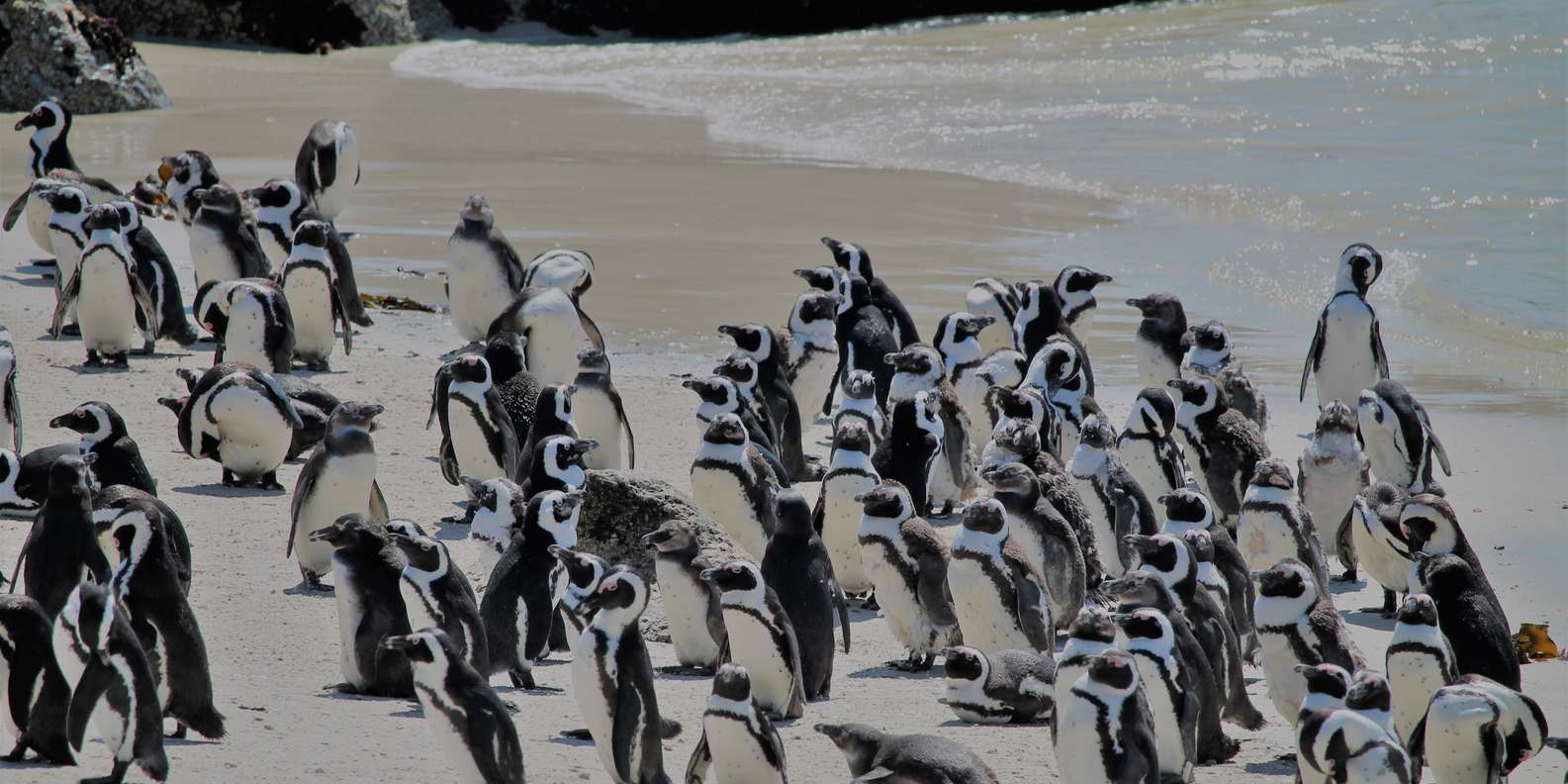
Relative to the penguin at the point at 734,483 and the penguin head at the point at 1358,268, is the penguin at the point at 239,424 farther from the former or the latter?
the penguin head at the point at 1358,268

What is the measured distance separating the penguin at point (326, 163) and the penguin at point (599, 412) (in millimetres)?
4510

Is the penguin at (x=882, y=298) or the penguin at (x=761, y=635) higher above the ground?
the penguin at (x=882, y=298)

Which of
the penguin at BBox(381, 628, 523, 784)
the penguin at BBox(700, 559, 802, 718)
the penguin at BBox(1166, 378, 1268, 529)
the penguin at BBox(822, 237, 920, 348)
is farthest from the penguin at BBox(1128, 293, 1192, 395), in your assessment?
the penguin at BBox(381, 628, 523, 784)

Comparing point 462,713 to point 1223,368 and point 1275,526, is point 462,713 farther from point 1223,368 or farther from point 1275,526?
point 1223,368

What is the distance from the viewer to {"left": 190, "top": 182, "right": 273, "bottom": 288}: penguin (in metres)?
10.2

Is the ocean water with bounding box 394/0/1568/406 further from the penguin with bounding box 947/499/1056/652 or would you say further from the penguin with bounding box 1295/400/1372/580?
the penguin with bounding box 947/499/1056/652

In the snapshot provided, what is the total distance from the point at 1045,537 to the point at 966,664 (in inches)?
49.8

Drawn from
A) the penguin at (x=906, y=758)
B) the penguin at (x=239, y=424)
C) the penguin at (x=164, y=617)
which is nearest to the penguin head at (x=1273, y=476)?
the penguin at (x=906, y=758)

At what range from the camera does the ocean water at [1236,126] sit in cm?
1313

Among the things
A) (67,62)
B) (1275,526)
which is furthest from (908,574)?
(67,62)

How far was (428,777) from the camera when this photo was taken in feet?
15.6

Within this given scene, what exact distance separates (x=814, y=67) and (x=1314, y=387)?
17.8 meters

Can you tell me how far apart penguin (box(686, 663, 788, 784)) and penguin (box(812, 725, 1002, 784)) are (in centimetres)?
15

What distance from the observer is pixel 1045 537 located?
6781 millimetres
